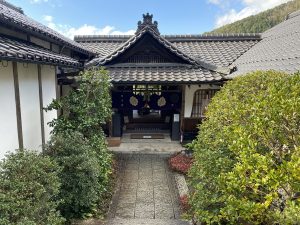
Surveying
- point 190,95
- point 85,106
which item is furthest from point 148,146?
point 85,106

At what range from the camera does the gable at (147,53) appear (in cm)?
1399

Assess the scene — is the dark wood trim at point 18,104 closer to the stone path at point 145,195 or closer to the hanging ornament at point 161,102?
the stone path at point 145,195

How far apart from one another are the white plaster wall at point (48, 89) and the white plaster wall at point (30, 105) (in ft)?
1.96

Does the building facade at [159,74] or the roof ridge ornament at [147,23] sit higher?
the roof ridge ornament at [147,23]

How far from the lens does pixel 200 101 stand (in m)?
14.1

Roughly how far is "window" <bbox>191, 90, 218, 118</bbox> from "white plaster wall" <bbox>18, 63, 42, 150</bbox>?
26.5ft

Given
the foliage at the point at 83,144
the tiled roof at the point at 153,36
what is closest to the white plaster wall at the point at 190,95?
the tiled roof at the point at 153,36

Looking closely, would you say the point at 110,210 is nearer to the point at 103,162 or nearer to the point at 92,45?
the point at 103,162

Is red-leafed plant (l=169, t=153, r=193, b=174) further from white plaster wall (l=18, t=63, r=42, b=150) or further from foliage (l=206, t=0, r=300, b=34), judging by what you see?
foliage (l=206, t=0, r=300, b=34)

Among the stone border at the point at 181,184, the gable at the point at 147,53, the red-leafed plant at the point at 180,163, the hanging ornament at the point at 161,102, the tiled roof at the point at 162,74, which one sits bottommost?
the stone border at the point at 181,184

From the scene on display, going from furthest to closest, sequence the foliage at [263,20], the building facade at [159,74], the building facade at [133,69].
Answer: the foliage at [263,20]
the building facade at [159,74]
the building facade at [133,69]

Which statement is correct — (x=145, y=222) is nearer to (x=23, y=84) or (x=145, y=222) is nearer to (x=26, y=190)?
(x=26, y=190)

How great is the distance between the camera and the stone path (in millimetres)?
7414

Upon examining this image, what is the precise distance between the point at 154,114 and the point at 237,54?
614 cm
